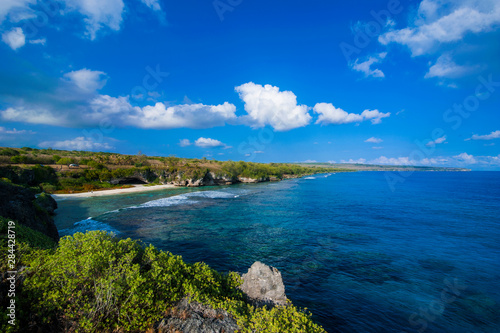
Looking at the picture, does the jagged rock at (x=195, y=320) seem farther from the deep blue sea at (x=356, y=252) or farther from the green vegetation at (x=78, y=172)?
the green vegetation at (x=78, y=172)

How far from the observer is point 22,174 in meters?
51.3

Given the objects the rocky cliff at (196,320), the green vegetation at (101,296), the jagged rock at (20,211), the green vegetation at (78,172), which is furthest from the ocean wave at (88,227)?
the green vegetation at (78,172)

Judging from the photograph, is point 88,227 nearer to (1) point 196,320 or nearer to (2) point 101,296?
(2) point 101,296

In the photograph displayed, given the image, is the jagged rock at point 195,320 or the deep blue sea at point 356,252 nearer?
the jagged rock at point 195,320

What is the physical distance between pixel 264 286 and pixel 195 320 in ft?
13.3

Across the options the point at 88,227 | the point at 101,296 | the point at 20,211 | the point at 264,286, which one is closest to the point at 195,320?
the point at 101,296

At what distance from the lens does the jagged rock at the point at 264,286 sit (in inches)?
393

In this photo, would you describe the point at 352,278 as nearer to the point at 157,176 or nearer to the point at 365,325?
the point at 365,325

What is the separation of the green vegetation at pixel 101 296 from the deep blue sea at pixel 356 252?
679 cm

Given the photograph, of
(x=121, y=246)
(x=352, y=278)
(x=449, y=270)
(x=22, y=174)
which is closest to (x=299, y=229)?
(x=352, y=278)

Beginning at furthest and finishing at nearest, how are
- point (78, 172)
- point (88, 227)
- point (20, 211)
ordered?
point (78, 172) < point (88, 227) < point (20, 211)

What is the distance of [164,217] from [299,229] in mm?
20437

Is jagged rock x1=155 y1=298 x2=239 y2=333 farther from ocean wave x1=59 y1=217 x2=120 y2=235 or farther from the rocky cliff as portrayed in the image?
ocean wave x1=59 y1=217 x2=120 y2=235

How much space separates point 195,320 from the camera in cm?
724
